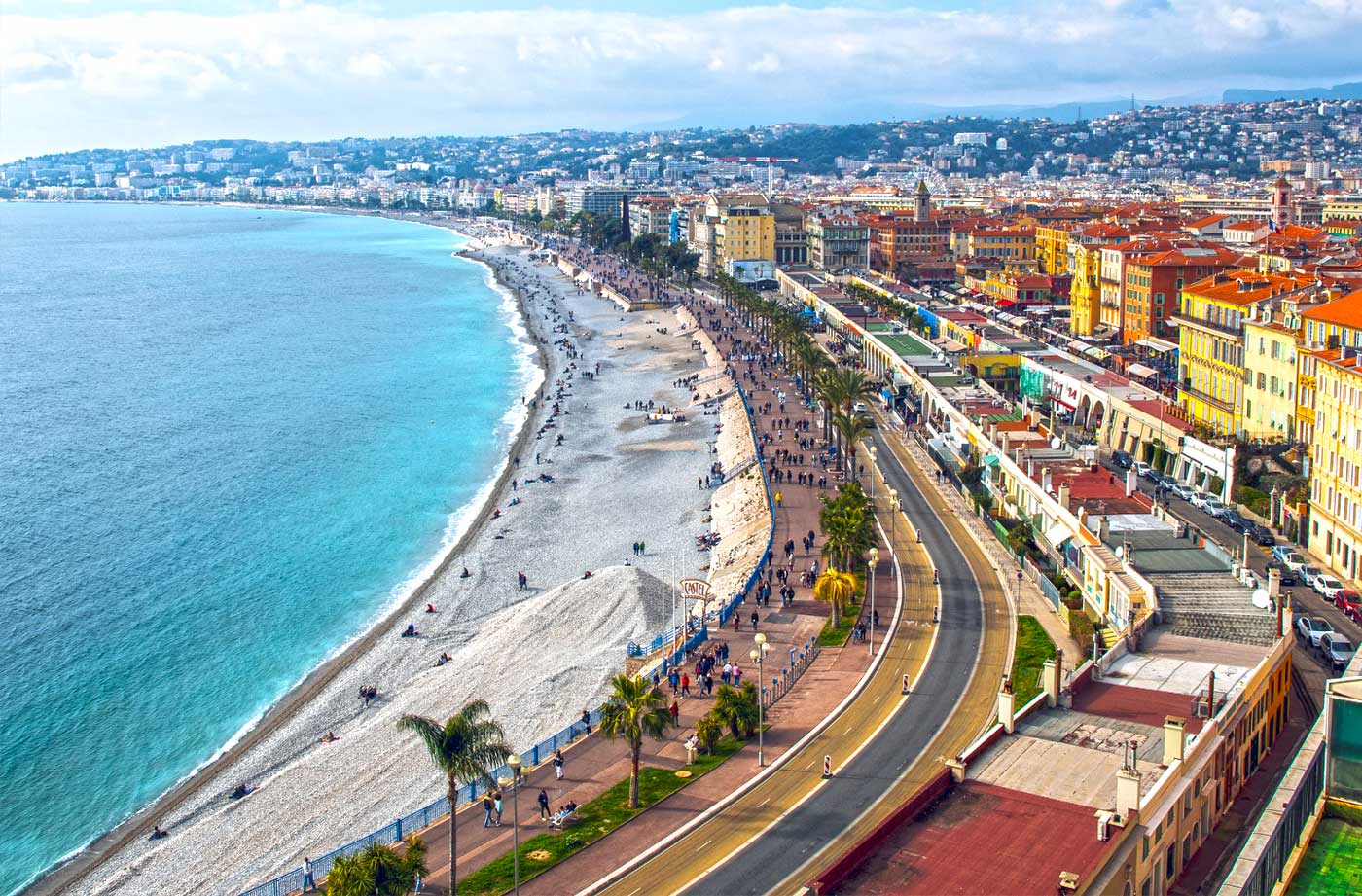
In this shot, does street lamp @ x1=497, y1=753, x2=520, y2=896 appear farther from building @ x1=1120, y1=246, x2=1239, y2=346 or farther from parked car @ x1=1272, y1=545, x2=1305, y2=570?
building @ x1=1120, y1=246, x2=1239, y2=346

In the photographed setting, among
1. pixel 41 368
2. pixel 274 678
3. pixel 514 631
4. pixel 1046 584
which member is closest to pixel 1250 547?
pixel 1046 584

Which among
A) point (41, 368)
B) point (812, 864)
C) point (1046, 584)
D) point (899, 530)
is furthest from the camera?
point (41, 368)

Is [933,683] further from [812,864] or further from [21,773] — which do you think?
[21,773]

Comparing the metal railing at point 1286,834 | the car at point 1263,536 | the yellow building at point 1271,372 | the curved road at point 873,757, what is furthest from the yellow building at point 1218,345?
the metal railing at point 1286,834

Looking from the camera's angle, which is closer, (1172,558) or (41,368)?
(1172,558)

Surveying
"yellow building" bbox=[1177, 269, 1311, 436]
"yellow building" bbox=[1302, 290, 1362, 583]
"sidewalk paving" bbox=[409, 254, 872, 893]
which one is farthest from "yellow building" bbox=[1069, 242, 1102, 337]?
"sidewalk paving" bbox=[409, 254, 872, 893]

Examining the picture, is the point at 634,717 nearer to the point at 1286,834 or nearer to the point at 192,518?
the point at 1286,834
